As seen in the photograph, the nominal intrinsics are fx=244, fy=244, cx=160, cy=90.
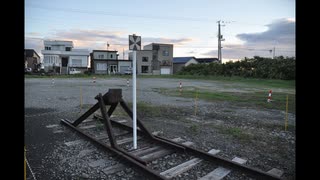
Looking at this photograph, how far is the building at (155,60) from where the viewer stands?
54.0 metres

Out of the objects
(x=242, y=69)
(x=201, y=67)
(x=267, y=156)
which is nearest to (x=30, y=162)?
(x=267, y=156)

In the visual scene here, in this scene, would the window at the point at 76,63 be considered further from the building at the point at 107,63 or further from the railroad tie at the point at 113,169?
the railroad tie at the point at 113,169

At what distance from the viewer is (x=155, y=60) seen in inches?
2157

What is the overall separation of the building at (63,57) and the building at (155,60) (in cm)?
1061

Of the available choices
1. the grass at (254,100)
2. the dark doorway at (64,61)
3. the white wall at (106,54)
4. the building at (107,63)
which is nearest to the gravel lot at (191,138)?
the grass at (254,100)

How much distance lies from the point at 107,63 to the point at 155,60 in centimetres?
1071

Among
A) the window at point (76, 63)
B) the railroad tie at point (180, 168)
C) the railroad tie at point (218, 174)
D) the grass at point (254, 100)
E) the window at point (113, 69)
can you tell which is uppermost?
the window at point (76, 63)

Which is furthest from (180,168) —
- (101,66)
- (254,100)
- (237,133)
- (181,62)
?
(181,62)

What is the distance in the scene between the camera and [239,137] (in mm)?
5660

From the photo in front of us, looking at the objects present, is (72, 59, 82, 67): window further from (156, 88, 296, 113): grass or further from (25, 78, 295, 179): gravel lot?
(25, 78, 295, 179): gravel lot

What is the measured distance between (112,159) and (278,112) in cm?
736

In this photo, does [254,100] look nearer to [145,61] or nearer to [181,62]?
[145,61]
